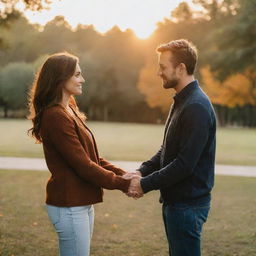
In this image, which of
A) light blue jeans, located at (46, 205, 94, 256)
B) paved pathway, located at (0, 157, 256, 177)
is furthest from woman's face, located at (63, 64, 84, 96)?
paved pathway, located at (0, 157, 256, 177)

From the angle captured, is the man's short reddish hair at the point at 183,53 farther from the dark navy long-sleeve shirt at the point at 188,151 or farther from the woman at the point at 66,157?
the woman at the point at 66,157

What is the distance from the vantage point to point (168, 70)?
11.7 feet

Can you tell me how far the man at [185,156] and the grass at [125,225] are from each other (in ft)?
8.96

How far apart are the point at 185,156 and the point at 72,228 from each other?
88cm

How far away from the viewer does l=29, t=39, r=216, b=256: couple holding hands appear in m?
3.36

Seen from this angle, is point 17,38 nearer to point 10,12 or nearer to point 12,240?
point 10,12

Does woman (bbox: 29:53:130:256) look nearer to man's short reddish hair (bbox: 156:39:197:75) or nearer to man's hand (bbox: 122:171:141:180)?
man's hand (bbox: 122:171:141:180)

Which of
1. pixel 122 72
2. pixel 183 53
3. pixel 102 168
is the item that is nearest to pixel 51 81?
pixel 102 168

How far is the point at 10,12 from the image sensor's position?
10078mm

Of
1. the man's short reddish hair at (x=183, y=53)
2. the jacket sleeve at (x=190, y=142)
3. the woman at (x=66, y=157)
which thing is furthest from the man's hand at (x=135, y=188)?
the man's short reddish hair at (x=183, y=53)

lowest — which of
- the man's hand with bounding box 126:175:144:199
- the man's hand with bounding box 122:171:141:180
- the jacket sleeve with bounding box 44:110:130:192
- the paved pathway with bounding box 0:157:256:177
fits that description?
the paved pathway with bounding box 0:157:256:177

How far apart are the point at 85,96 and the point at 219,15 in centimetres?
2289

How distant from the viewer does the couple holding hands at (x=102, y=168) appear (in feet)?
11.0

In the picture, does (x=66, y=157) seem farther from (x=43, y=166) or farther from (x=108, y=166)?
(x=43, y=166)
